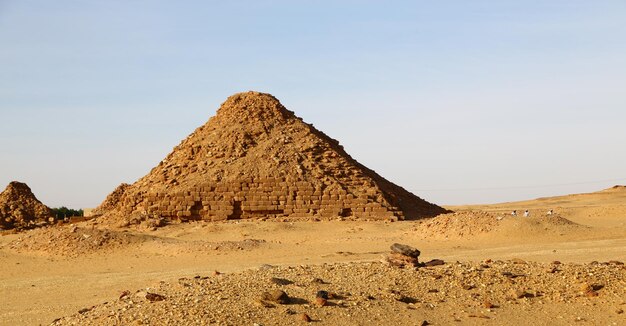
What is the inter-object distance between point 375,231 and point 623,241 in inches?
351

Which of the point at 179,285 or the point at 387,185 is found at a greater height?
the point at 387,185

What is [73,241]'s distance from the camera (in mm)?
22922

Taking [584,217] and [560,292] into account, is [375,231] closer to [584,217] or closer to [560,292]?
[584,217]

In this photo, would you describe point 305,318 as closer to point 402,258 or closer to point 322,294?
point 322,294

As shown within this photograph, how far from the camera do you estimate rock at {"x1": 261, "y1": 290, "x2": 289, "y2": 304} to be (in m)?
8.78

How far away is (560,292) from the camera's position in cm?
965

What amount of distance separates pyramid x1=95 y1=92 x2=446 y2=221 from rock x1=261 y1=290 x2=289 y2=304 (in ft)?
70.1

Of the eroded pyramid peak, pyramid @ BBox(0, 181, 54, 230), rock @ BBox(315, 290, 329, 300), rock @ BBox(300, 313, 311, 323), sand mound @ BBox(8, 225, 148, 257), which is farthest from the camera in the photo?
pyramid @ BBox(0, 181, 54, 230)

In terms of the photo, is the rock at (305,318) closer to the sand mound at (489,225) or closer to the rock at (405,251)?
the rock at (405,251)

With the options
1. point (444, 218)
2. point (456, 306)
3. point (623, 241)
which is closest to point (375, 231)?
point (444, 218)

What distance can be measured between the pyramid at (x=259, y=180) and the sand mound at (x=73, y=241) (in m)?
6.90

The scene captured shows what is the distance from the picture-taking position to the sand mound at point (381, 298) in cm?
852

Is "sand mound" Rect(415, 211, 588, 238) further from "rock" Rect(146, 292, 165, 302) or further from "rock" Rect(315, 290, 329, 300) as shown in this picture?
"rock" Rect(146, 292, 165, 302)

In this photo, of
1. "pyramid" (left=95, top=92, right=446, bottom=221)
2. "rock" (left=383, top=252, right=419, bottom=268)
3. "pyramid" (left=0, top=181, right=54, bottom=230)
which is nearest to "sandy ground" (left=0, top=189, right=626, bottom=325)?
"rock" (left=383, top=252, right=419, bottom=268)
